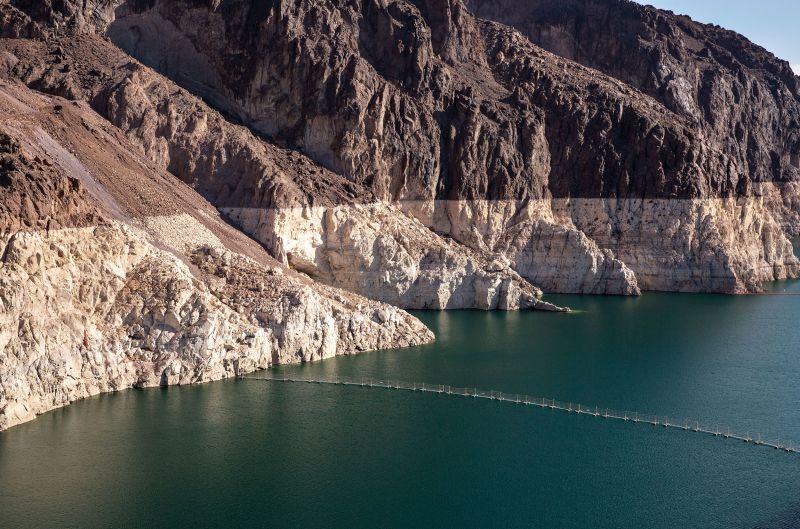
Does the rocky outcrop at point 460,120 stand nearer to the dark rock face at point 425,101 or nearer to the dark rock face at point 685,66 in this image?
the dark rock face at point 425,101

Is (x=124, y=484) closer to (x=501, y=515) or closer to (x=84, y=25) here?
(x=501, y=515)

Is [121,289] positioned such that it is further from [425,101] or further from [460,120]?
[460,120]

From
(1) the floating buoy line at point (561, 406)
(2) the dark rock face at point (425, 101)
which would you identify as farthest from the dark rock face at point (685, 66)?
(1) the floating buoy line at point (561, 406)

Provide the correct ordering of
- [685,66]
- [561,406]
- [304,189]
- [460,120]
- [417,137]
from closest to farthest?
[561,406] < [304,189] < [417,137] < [460,120] < [685,66]

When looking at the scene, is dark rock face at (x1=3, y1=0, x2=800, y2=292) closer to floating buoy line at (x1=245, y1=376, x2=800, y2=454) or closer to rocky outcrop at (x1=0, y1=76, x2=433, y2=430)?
rocky outcrop at (x1=0, y1=76, x2=433, y2=430)

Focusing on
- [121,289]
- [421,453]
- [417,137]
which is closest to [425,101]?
[417,137]
